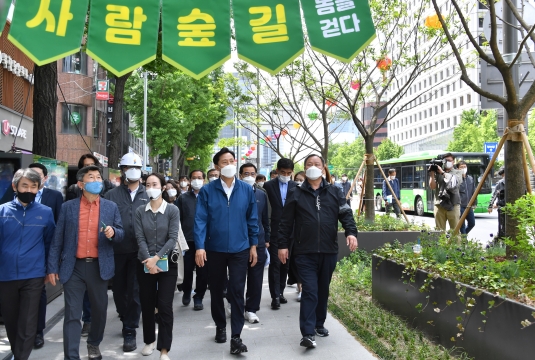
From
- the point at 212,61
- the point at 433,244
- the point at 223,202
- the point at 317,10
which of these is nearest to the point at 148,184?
the point at 223,202

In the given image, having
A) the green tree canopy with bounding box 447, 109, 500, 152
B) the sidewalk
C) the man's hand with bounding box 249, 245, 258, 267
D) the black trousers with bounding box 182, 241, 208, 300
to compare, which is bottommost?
the sidewalk

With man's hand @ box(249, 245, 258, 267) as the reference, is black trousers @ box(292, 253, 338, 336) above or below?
below

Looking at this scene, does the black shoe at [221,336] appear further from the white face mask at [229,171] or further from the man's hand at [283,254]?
the white face mask at [229,171]

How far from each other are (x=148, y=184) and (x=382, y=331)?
2983 millimetres

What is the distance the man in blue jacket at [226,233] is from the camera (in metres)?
5.91

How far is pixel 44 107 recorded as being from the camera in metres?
9.44

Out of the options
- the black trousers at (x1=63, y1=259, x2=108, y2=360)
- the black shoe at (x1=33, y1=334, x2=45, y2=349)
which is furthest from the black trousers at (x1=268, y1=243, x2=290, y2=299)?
the black shoe at (x1=33, y1=334, x2=45, y2=349)

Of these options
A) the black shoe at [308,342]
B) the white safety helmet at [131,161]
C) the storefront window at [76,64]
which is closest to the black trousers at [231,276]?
the black shoe at [308,342]

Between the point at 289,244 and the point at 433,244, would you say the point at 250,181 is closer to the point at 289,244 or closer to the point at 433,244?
the point at 289,244

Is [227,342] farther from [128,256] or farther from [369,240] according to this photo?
[369,240]

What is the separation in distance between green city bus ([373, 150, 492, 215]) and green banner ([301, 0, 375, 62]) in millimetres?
18991

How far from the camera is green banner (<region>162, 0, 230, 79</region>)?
16.6 feet

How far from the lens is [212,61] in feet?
Result: 16.7

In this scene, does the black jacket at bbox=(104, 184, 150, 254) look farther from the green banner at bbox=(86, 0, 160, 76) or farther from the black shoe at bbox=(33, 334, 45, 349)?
the green banner at bbox=(86, 0, 160, 76)
